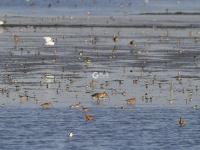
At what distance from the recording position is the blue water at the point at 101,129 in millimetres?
29516

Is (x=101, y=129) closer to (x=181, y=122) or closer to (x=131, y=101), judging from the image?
(x=181, y=122)

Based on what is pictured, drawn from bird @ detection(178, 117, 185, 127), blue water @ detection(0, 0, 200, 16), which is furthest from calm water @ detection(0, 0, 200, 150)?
blue water @ detection(0, 0, 200, 16)

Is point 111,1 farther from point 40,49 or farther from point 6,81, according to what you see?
point 6,81

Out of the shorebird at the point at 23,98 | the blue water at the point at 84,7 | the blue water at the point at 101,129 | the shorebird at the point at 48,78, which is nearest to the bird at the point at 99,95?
the blue water at the point at 101,129

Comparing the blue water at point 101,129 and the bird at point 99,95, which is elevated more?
the bird at point 99,95

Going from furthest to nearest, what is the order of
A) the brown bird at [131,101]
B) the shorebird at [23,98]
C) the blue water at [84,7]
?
the blue water at [84,7] < the shorebird at [23,98] < the brown bird at [131,101]

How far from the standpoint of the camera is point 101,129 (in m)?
31.7

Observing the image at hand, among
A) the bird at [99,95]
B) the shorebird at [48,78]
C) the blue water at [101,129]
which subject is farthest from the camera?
the shorebird at [48,78]

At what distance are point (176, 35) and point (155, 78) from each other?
854 inches

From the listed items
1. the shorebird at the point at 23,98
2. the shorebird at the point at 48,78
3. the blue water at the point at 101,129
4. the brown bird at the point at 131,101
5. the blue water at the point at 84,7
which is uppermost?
the blue water at the point at 84,7

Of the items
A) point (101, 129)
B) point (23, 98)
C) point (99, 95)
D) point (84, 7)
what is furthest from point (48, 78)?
point (84, 7)

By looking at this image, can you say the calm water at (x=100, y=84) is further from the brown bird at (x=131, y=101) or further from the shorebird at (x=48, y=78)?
the brown bird at (x=131, y=101)

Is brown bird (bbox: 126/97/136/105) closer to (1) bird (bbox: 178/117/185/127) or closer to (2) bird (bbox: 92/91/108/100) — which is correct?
(2) bird (bbox: 92/91/108/100)

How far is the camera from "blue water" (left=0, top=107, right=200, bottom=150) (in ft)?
96.8
